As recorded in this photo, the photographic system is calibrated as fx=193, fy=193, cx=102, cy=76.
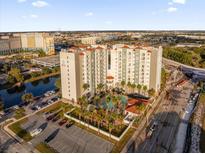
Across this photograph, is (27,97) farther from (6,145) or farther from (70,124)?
(6,145)

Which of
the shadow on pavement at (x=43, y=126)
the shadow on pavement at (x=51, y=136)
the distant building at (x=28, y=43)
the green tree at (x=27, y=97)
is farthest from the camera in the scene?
the distant building at (x=28, y=43)

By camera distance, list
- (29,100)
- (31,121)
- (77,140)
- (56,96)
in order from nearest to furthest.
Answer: (77,140) < (31,121) < (29,100) < (56,96)

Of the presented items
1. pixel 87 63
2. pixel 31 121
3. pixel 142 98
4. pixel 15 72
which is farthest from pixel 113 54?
pixel 15 72

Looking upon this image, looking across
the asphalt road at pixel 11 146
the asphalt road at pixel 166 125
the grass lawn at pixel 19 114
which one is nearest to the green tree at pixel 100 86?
the asphalt road at pixel 166 125

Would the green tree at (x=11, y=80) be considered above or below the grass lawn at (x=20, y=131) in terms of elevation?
above

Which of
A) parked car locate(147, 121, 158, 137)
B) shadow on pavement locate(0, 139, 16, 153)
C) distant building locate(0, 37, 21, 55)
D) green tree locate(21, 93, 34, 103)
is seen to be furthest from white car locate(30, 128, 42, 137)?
distant building locate(0, 37, 21, 55)

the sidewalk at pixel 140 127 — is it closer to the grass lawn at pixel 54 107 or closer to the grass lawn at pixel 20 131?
the grass lawn at pixel 20 131

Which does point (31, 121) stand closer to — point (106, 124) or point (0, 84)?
point (106, 124)
